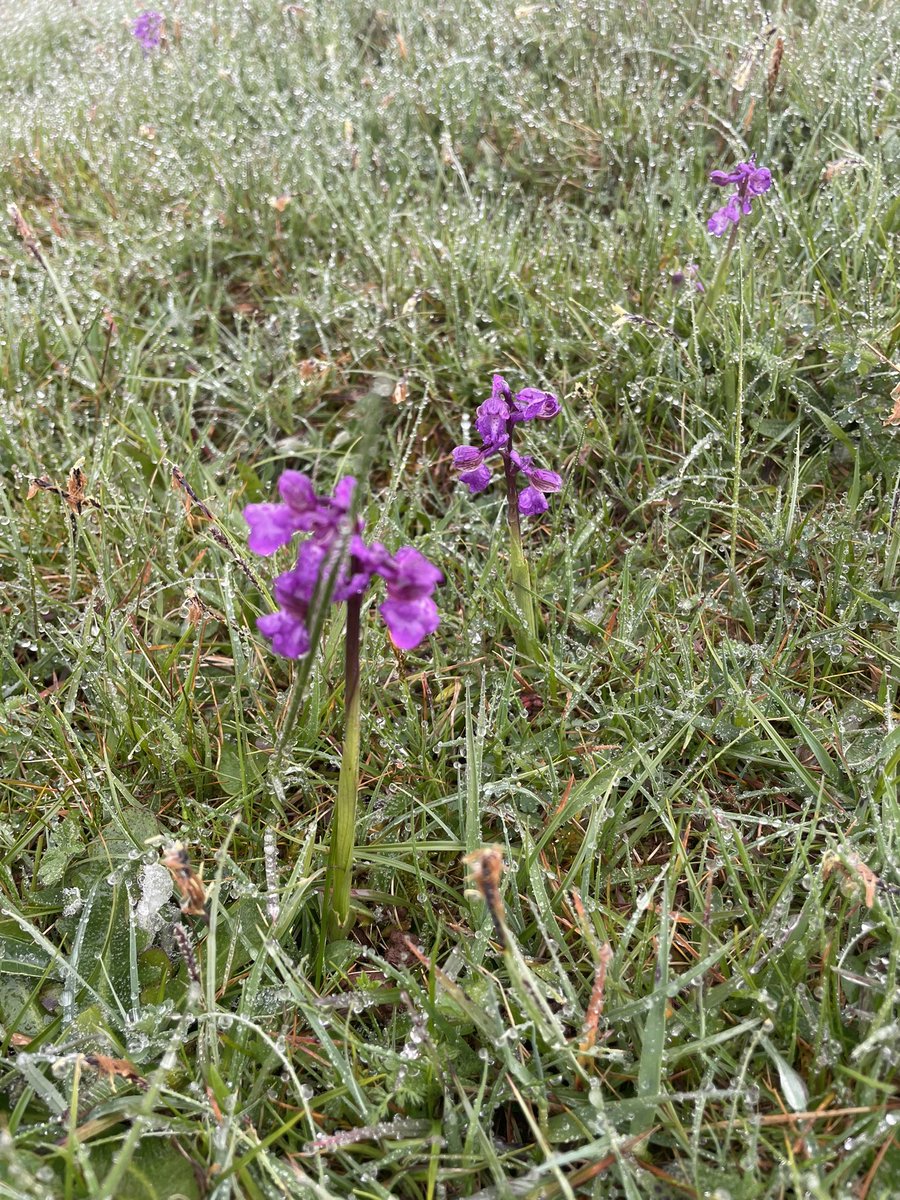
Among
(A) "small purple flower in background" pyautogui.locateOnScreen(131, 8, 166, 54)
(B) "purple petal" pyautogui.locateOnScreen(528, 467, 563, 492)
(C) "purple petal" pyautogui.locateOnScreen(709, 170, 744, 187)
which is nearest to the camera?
(B) "purple petal" pyautogui.locateOnScreen(528, 467, 563, 492)

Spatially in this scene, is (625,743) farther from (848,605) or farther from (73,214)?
(73,214)

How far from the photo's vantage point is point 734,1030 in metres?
1.25

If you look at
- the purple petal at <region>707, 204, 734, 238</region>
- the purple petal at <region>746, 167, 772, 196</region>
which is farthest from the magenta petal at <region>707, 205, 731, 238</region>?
the purple petal at <region>746, 167, 772, 196</region>

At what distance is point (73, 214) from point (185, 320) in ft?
3.42

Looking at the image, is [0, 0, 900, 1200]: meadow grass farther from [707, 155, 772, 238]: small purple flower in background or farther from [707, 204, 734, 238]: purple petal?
[707, 155, 772, 238]: small purple flower in background

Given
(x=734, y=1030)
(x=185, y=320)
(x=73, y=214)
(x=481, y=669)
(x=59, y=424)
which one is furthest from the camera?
(x=73, y=214)

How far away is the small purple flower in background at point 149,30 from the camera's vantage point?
4719mm

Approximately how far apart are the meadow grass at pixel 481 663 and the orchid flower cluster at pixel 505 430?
0.29 metres

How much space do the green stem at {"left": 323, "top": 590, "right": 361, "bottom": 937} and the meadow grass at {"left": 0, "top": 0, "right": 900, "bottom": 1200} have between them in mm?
75

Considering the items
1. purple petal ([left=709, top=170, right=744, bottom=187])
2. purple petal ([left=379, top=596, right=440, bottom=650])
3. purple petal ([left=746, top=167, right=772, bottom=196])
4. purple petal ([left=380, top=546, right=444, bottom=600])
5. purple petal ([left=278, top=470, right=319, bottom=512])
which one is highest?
purple petal ([left=278, top=470, right=319, bottom=512])

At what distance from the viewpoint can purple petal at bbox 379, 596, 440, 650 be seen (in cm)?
113

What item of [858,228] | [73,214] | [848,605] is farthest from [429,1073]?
[73,214]

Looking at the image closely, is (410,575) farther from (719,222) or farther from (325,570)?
(719,222)

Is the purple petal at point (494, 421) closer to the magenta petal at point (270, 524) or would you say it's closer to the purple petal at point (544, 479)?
the purple petal at point (544, 479)
